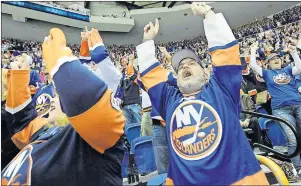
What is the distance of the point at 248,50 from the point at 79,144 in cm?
550

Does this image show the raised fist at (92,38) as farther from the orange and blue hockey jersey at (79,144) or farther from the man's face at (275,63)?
the man's face at (275,63)

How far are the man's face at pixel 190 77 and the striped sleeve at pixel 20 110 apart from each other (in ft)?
2.16

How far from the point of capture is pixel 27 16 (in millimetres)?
15688

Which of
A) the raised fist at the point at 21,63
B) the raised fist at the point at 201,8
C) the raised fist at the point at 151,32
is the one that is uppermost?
the raised fist at the point at 201,8

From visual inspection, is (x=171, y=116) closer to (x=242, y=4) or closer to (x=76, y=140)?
(x=76, y=140)

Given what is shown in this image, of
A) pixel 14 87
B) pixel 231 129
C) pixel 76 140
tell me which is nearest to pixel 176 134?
pixel 231 129

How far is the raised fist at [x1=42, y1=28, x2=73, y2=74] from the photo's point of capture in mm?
841

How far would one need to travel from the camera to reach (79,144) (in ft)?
3.08

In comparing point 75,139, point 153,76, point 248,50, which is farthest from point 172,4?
point 75,139

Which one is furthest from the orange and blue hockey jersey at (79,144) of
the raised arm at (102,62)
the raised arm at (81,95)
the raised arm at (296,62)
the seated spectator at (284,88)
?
the raised arm at (296,62)

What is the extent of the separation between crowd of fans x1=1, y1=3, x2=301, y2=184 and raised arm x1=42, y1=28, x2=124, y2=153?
43.4 inches

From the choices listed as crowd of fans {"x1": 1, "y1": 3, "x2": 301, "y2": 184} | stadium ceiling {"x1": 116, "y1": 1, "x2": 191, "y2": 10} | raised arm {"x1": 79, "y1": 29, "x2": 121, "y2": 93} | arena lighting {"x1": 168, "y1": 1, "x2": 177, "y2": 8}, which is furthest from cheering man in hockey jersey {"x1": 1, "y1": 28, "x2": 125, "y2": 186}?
arena lighting {"x1": 168, "y1": 1, "x2": 177, "y2": 8}

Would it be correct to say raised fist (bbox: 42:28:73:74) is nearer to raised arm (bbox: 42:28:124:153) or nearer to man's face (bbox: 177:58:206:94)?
raised arm (bbox: 42:28:124:153)

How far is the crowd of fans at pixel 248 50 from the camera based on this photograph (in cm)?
386
